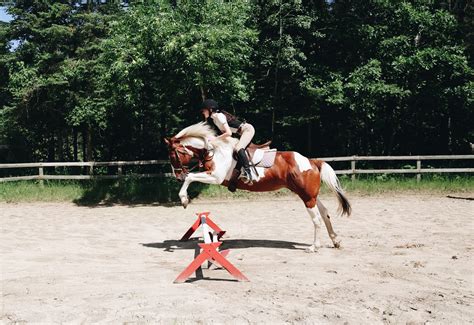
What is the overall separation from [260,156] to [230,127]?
2.53ft

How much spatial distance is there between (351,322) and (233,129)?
4.62 metres

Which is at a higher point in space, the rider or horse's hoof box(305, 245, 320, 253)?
the rider

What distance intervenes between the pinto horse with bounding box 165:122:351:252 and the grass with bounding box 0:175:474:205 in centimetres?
814

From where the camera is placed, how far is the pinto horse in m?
8.30

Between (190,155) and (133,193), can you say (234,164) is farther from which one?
(133,193)

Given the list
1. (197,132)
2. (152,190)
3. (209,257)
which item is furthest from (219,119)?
(152,190)

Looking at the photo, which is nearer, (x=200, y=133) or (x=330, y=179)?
(x=200, y=133)

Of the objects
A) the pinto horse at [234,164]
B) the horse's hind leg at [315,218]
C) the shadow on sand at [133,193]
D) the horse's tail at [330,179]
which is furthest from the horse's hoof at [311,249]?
the shadow on sand at [133,193]

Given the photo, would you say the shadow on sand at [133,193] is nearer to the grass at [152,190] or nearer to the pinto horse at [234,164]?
the grass at [152,190]

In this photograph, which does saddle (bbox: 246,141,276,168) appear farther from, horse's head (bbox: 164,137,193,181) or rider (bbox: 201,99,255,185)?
horse's head (bbox: 164,137,193,181)

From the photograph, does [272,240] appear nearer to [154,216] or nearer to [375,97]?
[154,216]

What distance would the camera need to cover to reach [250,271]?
6730 millimetres

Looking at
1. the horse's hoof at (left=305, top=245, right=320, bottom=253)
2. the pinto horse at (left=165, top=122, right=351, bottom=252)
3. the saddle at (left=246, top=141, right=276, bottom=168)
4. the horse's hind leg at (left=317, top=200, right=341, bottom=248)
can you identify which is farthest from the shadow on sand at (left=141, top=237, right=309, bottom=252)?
the saddle at (left=246, top=141, right=276, bottom=168)

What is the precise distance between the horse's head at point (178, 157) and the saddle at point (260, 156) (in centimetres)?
112
